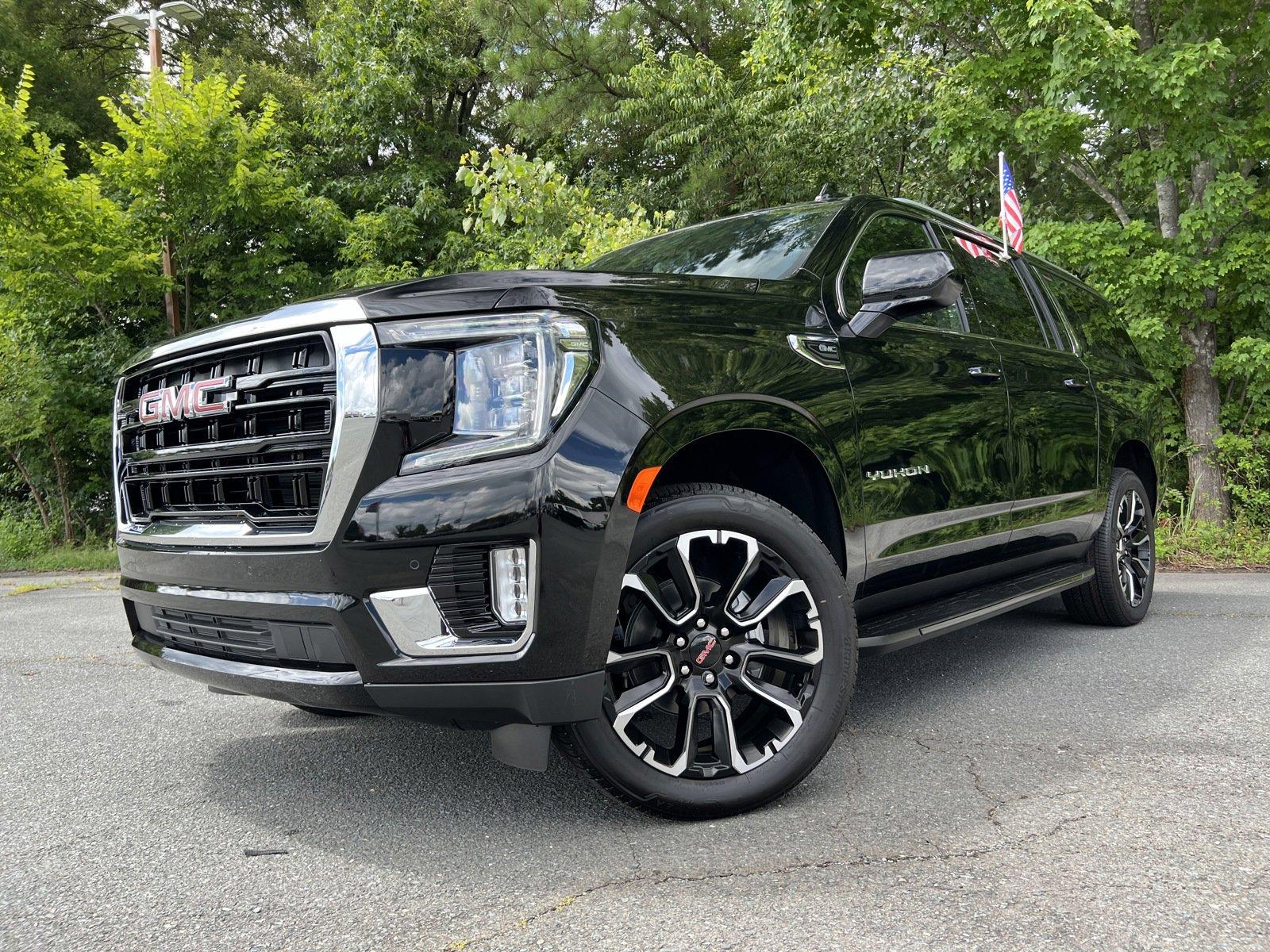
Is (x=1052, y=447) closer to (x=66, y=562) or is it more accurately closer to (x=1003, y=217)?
(x=1003, y=217)

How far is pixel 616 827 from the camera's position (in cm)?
252

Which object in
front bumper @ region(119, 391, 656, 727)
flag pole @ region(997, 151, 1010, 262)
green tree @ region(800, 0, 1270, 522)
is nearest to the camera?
front bumper @ region(119, 391, 656, 727)

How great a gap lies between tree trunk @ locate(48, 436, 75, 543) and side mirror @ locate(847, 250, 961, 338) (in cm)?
1251

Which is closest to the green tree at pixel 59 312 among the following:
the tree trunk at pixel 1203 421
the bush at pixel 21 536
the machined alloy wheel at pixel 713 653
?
the bush at pixel 21 536

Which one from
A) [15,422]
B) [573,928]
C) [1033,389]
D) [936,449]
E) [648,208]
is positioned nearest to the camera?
[573,928]

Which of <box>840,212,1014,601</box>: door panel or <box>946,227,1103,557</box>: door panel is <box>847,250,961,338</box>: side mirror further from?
<box>946,227,1103,557</box>: door panel

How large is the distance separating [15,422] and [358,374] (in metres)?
11.5

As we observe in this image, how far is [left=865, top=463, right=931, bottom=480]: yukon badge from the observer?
3.04 metres

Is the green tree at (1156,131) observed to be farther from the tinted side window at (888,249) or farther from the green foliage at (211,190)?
the green foliage at (211,190)

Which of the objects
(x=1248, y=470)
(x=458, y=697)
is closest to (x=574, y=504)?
(x=458, y=697)

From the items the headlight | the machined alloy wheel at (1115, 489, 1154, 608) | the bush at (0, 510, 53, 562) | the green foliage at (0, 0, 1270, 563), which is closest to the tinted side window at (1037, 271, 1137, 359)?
the green foliage at (0, 0, 1270, 563)

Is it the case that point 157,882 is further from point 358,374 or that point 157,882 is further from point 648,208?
point 648,208

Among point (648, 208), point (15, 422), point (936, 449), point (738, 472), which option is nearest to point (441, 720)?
point (738, 472)

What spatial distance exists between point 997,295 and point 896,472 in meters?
1.57
